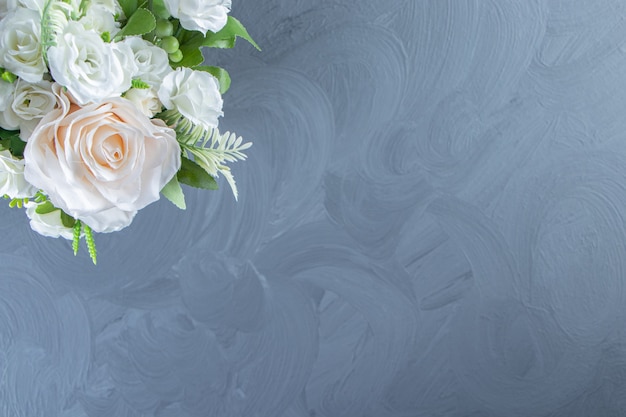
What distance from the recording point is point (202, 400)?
1.34 m

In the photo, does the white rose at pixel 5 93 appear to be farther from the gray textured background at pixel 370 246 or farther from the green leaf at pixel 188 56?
the gray textured background at pixel 370 246

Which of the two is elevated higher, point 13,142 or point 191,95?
point 191,95

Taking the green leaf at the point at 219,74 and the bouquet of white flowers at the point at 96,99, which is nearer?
the bouquet of white flowers at the point at 96,99

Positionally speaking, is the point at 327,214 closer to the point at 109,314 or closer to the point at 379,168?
the point at 379,168

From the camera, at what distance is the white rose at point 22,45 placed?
70 cm

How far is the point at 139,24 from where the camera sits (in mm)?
758

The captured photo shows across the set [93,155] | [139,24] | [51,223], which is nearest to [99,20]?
[139,24]

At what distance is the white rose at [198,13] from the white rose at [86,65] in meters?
0.09

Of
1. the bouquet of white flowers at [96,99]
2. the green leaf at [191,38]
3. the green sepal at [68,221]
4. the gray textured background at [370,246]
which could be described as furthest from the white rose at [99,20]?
the gray textured background at [370,246]

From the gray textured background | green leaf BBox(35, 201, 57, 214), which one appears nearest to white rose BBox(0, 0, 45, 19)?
green leaf BBox(35, 201, 57, 214)

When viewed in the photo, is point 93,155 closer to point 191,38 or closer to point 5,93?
point 5,93

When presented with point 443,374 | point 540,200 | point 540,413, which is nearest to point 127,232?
point 443,374

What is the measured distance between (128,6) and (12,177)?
9.0 inches

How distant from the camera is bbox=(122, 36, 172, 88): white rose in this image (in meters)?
0.76
